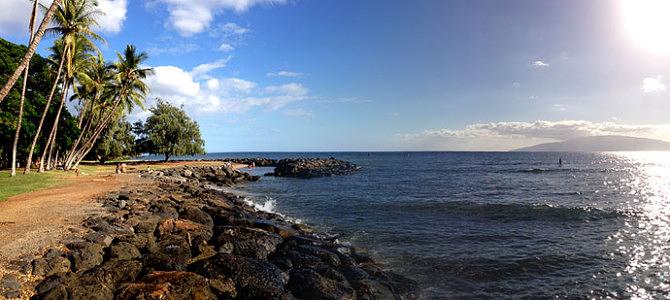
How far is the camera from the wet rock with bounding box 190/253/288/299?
9273 millimetres

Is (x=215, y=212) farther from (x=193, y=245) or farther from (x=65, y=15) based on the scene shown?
(x=65, y=15)

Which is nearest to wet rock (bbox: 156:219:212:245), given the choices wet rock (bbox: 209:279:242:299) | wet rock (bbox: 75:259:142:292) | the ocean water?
wet rock (bbox: 75:259:142:292)

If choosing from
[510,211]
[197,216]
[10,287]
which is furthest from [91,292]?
[510,211]

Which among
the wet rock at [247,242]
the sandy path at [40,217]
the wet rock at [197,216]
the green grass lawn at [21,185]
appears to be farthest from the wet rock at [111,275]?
the green grass lawn at [21,185]

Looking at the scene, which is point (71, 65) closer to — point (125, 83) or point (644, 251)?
point (125, 83)

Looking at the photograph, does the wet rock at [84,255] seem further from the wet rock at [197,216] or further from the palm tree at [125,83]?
the palm tree at [125,83]

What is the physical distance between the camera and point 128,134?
71.3 metres

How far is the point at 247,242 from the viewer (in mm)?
12789

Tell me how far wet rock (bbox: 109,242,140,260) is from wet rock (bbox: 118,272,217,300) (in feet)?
6.55

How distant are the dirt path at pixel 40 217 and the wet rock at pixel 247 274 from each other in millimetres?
4429

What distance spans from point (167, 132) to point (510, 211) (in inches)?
2321

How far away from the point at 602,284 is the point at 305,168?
51.2 m

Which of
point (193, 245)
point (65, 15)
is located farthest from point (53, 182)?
point (193, 245)

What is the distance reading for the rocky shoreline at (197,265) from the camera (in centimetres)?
846
